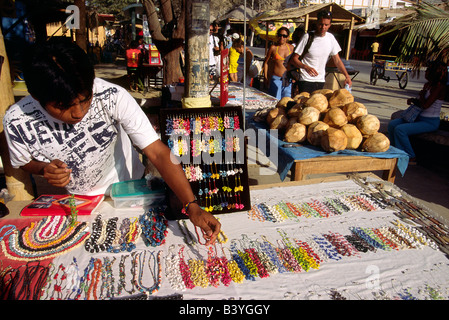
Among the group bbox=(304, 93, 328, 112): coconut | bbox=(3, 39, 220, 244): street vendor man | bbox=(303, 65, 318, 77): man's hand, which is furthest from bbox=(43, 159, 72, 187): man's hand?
bbox=(303, 65, 318, 77): man's hand

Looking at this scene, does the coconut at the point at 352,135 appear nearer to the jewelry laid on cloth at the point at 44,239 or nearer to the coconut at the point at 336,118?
the coconut at the point at 336,118

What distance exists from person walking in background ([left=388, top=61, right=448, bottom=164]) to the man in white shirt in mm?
1072

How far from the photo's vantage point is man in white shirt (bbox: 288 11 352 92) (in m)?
4.71

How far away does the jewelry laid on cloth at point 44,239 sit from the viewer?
147cm

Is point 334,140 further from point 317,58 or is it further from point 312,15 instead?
point 312,15

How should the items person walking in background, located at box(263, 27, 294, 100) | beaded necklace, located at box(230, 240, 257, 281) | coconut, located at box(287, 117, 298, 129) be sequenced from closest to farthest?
beaded necklace, located at box(230, 240, 257, 281) < coconut, located at box(287, 117, 298, 129) < person walking in background, located at box(263, 27, 294, 100)

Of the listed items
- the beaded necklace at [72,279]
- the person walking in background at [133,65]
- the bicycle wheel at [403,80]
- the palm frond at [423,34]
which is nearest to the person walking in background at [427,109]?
the palm frond at [423,34]

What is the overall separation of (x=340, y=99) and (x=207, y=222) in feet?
7.91

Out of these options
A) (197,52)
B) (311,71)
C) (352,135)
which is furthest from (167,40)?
(352,135)

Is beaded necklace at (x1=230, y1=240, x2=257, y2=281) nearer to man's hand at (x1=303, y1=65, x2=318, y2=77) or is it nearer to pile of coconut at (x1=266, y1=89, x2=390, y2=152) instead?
pile of coconut at (x1=266, y1=89, x2=390, y2=152)

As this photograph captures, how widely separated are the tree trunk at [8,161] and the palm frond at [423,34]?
411cm

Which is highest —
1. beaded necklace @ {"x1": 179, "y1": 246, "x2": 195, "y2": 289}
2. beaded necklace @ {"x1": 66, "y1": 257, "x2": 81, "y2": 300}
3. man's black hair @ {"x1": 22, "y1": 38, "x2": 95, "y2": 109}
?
man's black hair @ {"x1": 22, "y1": 38, "x2": 95, "y2": 109}

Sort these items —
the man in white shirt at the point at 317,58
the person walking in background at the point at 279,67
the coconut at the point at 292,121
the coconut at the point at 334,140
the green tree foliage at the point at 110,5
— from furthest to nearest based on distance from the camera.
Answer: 1. the green tree foliage at the point at 110,5
2. the person walking in background at the point at 279,67
3. the man in white shirt at the point at 317,58
4. the coconut at the point at 292,121
5. the coconut at the point at 334,140

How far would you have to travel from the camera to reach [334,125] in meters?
3.05
